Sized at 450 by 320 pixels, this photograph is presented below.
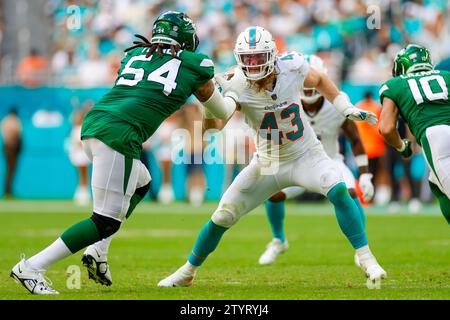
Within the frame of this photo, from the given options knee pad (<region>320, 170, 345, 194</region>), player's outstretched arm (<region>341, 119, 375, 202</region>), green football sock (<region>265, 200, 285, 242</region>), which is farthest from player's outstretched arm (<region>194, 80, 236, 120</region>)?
green football sock (<region>265, 200, 285, 242</region>)

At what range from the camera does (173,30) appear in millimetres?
6379

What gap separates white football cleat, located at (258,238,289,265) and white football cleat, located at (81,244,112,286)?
2.49m

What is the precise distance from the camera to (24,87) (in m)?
18.1

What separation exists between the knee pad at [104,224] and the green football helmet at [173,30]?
1305 millimetres

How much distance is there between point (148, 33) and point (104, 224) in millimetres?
12990

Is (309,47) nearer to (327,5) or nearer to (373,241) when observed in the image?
(327,5)

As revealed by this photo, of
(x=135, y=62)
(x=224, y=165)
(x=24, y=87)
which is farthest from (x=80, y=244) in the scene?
(x=24, y=87)

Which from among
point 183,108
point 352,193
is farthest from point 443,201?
point 183,108

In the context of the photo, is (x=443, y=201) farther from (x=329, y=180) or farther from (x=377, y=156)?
(x=377, y=156)

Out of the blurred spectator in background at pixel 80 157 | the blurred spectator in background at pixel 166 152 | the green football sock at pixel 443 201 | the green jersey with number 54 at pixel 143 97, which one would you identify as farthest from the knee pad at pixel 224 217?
the blurred spectator in background at pixel 166 152

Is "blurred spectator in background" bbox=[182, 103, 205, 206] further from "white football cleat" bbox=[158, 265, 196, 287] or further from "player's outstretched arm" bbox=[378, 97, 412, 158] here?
"player's outstretched arm" bbox=[378, 97, 412, 158]

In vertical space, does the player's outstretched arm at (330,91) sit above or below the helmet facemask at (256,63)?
below

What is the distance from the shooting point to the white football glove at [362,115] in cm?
675

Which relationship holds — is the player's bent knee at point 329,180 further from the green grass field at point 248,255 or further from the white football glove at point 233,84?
the white football glove at point 233,84
